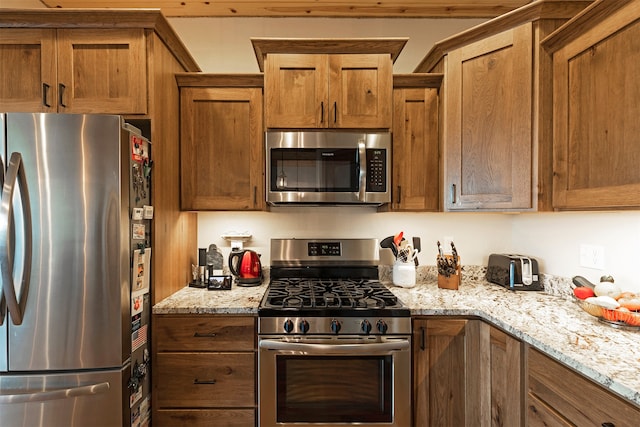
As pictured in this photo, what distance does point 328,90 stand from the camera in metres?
1.91

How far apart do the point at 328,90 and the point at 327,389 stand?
5.41ft

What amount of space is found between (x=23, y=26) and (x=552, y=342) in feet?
9.05

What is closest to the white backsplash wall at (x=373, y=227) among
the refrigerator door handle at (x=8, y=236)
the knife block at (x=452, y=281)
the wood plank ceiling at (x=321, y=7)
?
the knife block at (x=452, y=281)

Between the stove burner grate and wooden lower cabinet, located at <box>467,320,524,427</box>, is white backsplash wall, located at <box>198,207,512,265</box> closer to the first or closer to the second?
the stove burner grate

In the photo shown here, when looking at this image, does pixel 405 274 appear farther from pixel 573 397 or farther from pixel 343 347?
pixel 573 397

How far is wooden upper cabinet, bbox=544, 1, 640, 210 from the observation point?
1.16m

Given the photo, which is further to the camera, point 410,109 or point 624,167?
point 410,109

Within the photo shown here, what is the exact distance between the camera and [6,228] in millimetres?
1286

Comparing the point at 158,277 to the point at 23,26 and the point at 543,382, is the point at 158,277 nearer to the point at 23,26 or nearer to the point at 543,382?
the point at 23,26

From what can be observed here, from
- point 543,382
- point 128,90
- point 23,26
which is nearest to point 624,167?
point 543,382

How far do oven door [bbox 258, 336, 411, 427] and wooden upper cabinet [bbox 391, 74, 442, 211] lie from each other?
0.88 m

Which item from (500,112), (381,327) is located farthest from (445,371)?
(500,112)

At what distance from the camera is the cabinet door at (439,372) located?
158 centimetres

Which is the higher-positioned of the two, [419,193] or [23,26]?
[23,26]
